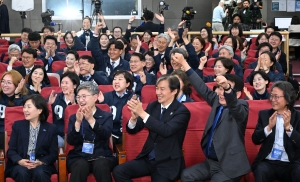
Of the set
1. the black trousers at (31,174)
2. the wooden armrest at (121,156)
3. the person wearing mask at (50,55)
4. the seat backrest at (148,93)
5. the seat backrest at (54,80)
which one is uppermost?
the person wearing mask at (50,55)

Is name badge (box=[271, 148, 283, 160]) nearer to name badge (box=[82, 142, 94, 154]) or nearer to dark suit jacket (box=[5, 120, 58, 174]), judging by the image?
name badge (box=[82, 142, 94, 154])

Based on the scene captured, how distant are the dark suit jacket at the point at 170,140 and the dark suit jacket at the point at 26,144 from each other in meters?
0.79

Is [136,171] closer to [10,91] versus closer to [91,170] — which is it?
[91,170]

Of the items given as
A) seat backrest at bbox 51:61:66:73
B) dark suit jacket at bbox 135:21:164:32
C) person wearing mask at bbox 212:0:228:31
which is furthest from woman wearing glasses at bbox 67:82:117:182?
person wearing mask at bbox 212:0:228:31

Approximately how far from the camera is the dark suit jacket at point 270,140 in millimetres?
4258

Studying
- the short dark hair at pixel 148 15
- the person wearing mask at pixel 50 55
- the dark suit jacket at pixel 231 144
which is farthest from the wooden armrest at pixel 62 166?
the short dark hair at pixel 148 15

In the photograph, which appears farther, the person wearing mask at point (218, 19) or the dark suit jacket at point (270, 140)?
the person wearing mask at point (218, 19)

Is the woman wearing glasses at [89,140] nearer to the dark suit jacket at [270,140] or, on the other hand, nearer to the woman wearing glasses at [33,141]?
the woman wearing glasses at [33,141]

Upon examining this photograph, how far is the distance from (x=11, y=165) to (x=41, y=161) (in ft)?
0.90

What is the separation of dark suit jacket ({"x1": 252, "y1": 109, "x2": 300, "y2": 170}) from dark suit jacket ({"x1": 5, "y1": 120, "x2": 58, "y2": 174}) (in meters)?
1.65

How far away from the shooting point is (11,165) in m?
4.43

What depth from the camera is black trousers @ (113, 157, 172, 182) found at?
168 inches

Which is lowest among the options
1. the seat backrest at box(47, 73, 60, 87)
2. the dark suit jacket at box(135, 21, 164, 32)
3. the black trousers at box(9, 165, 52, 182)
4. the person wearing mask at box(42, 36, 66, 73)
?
the black trousers at box(9, 165, 52, 182)

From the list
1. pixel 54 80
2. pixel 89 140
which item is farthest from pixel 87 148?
pixel 54 80
